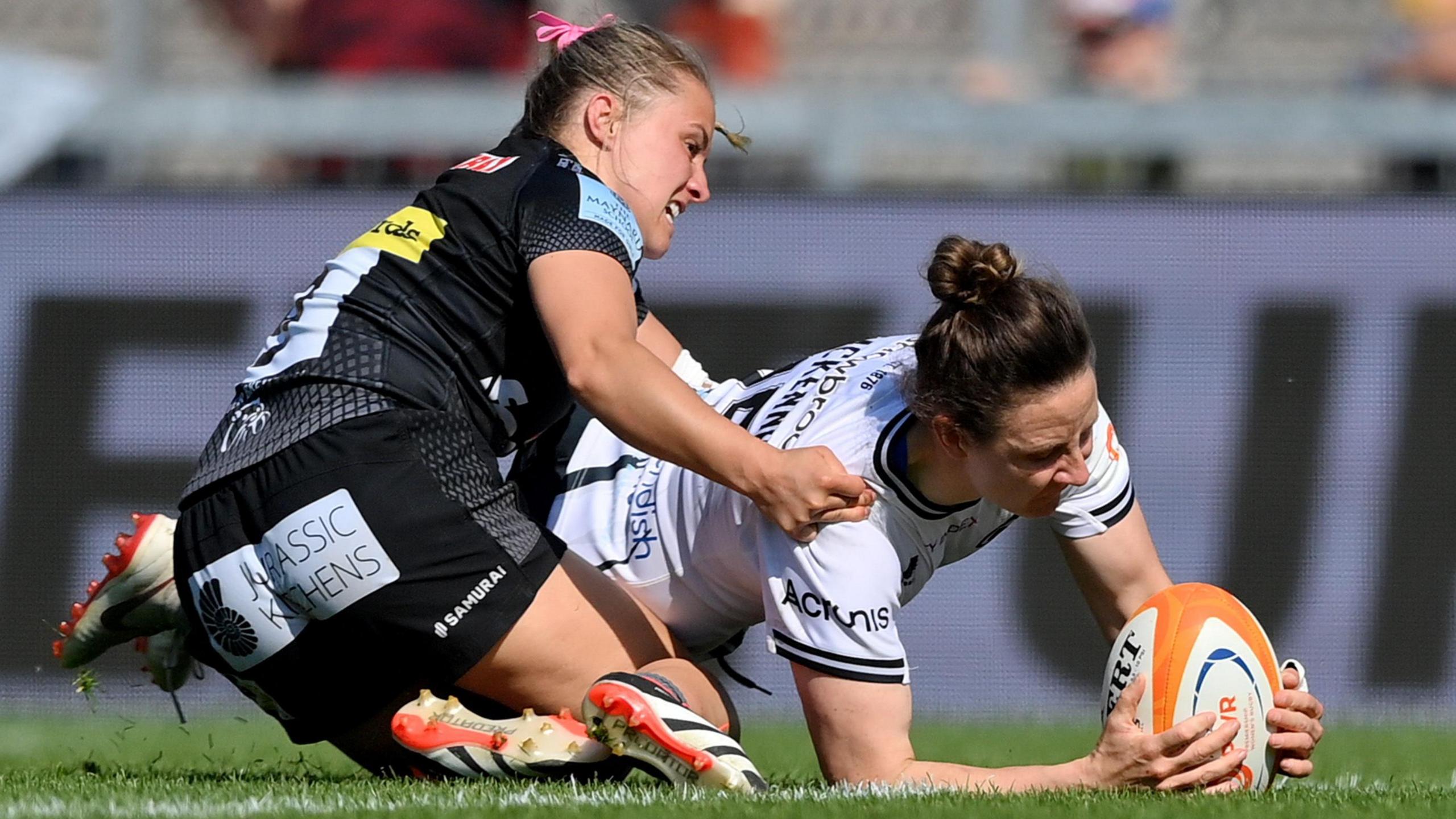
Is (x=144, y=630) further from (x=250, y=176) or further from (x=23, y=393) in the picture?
(x=250, y=176)

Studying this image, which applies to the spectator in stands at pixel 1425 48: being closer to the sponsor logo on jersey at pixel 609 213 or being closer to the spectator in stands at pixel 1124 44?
the spectator in stands at pixel 1124 44

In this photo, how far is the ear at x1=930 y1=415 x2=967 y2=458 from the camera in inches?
132

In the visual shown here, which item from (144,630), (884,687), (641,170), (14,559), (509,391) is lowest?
(14,559)

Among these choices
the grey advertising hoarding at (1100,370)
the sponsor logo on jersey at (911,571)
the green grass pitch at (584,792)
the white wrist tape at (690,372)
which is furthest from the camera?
the grey advertising hoarding at (1100,370)

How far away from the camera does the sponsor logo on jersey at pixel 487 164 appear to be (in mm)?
3750

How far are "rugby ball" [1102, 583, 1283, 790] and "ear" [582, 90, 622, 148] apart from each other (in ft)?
4.81

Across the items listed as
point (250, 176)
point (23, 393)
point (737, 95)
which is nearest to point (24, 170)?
point (250, 176)

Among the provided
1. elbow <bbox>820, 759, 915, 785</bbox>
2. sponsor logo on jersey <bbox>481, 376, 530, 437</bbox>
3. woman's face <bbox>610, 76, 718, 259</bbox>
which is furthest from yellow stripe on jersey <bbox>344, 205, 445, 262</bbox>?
elbow <bbox>820, 759, 915, 785</bbox>

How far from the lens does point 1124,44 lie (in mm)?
7582

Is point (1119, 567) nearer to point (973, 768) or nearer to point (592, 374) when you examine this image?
point (973, 768)

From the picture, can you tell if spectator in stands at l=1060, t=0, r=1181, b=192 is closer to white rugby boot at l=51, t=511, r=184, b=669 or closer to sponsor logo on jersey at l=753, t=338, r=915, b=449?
sponsor logo on jersey at l=753, t=338, r=915, b=449

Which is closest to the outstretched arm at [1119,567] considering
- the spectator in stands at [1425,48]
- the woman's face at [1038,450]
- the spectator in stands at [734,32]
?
the woman's face at [1038,450]

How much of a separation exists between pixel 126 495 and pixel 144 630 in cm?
235

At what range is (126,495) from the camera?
20.8 ft
